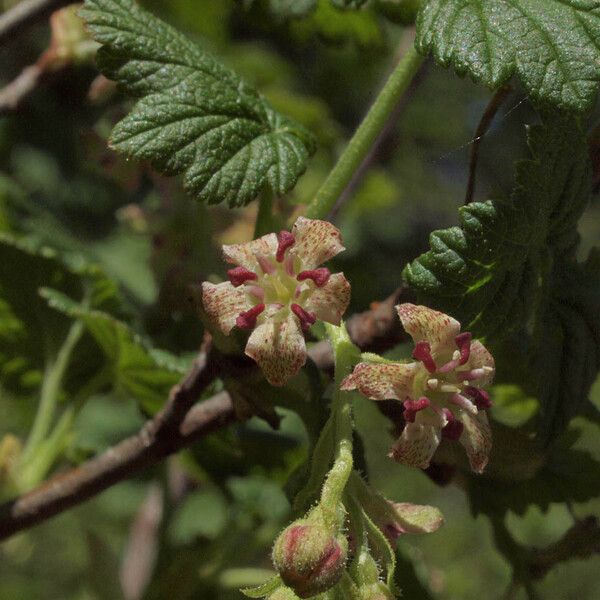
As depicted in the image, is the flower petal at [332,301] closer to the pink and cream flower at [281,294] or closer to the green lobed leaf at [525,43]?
the pink and cream flower at [281,294]

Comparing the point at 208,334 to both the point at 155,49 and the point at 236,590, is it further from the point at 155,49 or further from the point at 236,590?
the point at 236,590

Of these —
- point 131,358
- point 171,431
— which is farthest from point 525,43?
point 131,358

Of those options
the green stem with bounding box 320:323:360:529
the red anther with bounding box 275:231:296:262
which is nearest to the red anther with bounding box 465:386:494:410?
the green stem with bounding box 320:323:360:529

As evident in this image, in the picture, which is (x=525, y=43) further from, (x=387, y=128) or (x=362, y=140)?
(x=387, y=128)

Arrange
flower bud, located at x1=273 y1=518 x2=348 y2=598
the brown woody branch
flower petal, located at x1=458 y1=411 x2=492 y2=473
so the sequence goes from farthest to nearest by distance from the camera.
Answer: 1. the brown woody branch
2. flower petal, located at x1=458 y1=411 x2=492 y2=473
3. flower bud, located at x1=273 y1=518 x2=348 y2=598

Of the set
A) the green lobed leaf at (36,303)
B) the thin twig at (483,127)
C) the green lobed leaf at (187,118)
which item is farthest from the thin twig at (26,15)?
the thin twig at (483,127)

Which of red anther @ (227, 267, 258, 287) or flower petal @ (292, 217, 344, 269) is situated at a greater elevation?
flower petal @ (292, 217, 344, 269)

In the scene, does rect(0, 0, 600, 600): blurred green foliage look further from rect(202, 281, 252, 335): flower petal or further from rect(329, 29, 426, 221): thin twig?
rect(202, 281, 252, 335): flower petal
